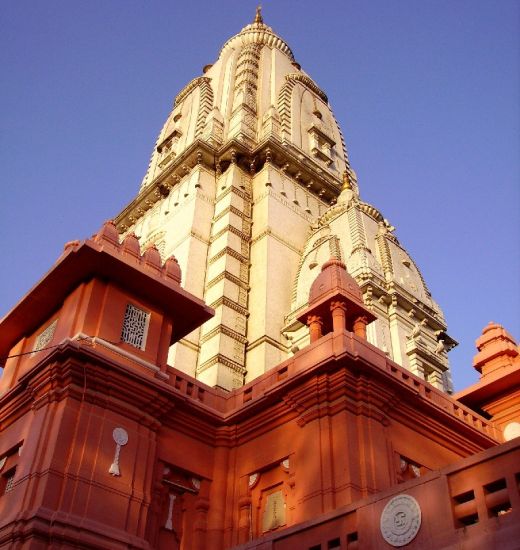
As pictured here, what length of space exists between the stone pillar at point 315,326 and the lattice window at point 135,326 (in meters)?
3.27

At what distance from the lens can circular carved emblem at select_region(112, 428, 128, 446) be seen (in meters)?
12.6

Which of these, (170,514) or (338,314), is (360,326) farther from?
(170,514)

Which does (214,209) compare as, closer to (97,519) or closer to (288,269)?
(288,269)

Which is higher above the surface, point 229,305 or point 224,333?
point 229,305

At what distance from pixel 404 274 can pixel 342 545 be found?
55.1 feet

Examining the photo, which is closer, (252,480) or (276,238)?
(252,480)

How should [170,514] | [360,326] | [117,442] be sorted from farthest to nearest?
1. [360,326]
2. [170,514]
3. [117,442]

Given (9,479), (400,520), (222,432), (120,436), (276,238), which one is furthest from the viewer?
(276,238)

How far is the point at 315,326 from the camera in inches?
590

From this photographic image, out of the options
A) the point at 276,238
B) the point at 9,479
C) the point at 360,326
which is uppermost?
the point at 276,238

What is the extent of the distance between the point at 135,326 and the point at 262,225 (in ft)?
40.5

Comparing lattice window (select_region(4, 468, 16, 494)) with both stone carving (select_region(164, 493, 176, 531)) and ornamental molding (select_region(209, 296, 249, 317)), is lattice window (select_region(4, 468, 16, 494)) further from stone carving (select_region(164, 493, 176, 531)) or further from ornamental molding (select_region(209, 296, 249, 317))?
ornamental molding (select_region(209, 296, 249, 317))

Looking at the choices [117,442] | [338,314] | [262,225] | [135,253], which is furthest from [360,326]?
[262,225]

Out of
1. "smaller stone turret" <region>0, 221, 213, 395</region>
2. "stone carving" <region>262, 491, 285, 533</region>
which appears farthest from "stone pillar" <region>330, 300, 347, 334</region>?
"stone carving" <region>262, 491, 285, 533</region>
